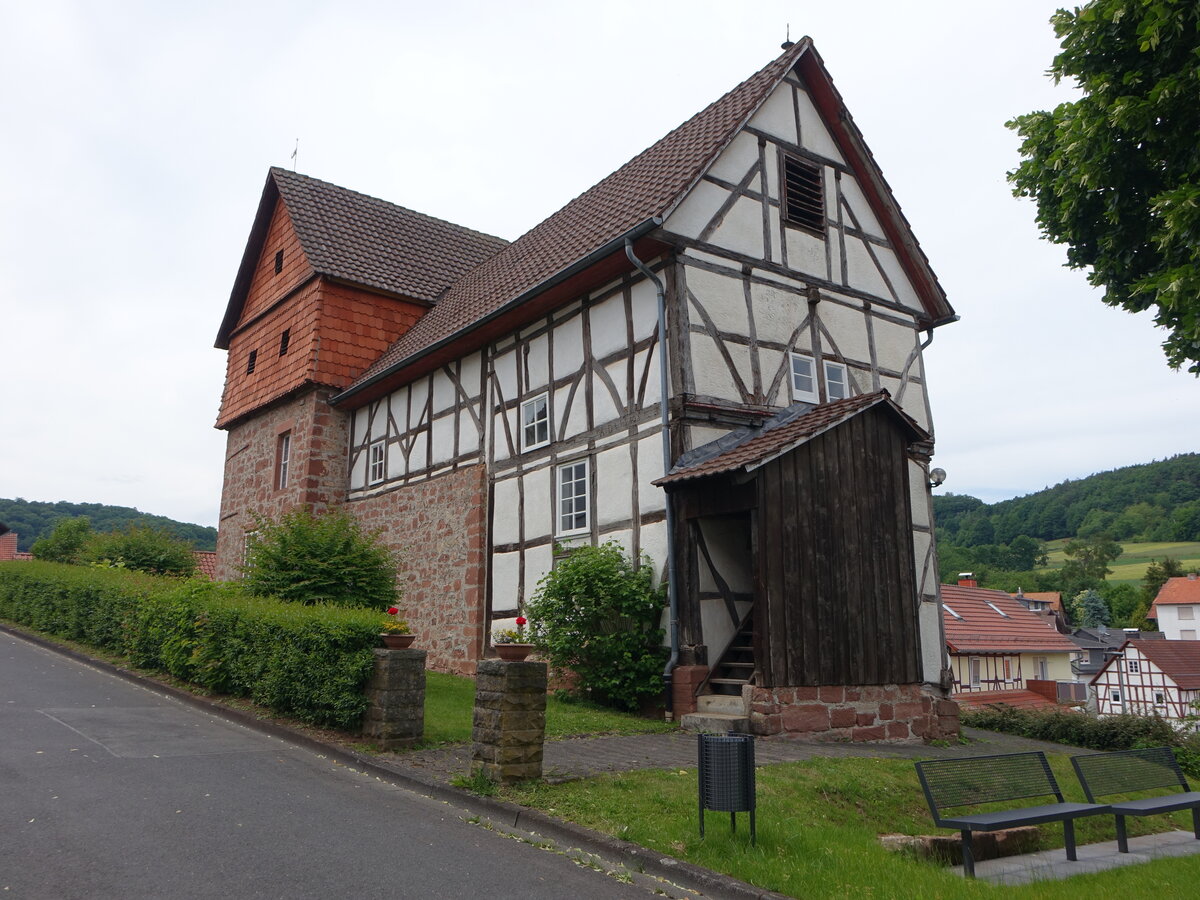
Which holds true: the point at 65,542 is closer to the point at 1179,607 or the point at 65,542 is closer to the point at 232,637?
the point at 232,637

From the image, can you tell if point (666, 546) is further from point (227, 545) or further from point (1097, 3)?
point (227, 545)

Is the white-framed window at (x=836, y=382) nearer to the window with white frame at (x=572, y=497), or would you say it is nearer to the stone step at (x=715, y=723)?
the window with white frame at (x=572, y=497)

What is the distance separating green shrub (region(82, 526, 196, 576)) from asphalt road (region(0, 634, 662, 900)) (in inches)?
523

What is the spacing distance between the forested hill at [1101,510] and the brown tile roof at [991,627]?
77.1m

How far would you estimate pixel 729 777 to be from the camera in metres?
6.05

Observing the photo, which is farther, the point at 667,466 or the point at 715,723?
the point at 667,466

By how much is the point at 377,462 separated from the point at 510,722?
42.6ft

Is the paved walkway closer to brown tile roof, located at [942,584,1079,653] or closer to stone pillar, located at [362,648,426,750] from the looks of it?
stone pillar, located at [362,648,426,750]

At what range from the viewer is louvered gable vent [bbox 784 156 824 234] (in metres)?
14.6

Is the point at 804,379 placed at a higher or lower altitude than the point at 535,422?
higher

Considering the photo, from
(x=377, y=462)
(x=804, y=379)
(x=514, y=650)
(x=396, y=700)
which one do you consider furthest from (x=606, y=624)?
(x=377, y=462)

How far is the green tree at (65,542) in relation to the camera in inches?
1023

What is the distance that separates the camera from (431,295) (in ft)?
72.5

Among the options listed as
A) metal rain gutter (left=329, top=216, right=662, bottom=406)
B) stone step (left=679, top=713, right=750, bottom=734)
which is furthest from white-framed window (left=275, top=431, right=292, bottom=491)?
stone step (left=679, top=713, right=750, bottom=734)
